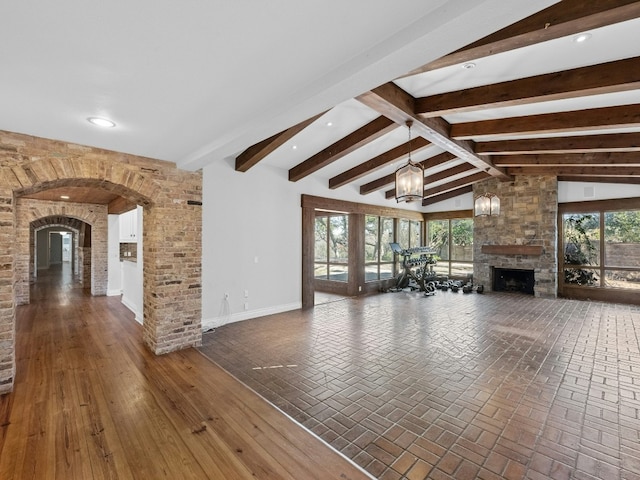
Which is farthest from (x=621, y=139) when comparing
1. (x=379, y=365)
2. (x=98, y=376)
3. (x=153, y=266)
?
(x=98, y=376)

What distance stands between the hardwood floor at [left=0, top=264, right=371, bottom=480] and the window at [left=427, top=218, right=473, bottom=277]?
8.51m

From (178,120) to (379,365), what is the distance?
136 inches

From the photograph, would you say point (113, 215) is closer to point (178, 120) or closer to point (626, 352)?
point (178, 120)

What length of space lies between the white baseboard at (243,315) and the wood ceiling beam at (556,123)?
4488mm

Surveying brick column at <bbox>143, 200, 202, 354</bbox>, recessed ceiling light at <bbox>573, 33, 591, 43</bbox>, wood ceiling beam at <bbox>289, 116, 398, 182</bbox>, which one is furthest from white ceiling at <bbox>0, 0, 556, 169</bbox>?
wood ceiling beam at <bbox>289, 116, 398, 182</bbox>

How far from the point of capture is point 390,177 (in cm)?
753

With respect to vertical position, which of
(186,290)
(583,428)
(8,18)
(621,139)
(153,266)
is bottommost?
(583,428)

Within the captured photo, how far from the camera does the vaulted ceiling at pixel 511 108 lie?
2.31 meters

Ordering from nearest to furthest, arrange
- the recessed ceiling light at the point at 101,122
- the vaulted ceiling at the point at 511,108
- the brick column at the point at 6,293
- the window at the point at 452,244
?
1. the vaulted ceiling at the point at 511,108
2. the recessed ceiling light at the point at 101,122
3. the brick column at the point at 6,293
4. the window at the point at 452,244

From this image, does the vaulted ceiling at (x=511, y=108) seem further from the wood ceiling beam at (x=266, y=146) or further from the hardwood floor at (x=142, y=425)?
the hardwood floor at (x=142, y=425)

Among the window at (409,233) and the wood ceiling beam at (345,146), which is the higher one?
the wood ceiling beam at (345,146)

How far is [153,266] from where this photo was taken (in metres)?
4.00

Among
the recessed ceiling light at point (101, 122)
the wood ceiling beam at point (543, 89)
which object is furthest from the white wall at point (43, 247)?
the wood ceiling beam at point (543, 89)

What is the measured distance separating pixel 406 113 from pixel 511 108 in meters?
1.63
